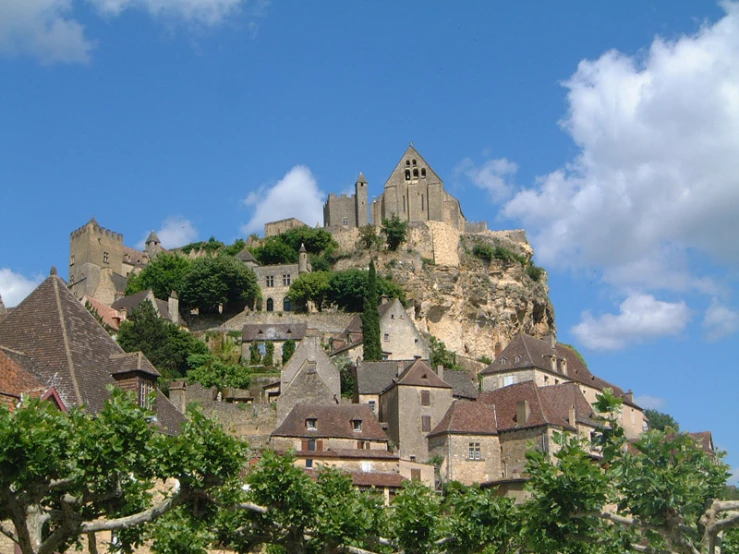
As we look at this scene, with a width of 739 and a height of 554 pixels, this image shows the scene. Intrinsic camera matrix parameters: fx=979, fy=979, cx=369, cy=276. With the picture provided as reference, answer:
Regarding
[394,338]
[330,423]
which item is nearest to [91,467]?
[330,423]

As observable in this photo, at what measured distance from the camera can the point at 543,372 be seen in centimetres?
7212

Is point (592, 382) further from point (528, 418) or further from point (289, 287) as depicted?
point (289, 287)

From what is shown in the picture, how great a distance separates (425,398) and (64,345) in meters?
39.5

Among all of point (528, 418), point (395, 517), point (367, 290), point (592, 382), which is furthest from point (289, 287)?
point (395, 517)

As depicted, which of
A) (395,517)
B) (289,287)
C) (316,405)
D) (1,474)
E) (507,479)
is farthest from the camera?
(289,287)

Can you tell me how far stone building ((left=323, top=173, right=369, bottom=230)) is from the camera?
101375mm

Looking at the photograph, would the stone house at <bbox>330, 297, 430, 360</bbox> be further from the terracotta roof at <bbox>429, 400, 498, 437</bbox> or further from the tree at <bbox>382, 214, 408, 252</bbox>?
the terracotta roof at <bbox>429, 400, 498, 437</bbox>

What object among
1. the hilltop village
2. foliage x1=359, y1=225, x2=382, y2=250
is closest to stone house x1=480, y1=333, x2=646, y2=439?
the hilltop village

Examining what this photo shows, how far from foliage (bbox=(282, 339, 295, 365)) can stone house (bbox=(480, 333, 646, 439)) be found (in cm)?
1500

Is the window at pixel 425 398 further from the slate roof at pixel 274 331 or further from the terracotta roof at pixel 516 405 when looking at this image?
the slate roof at pixel 274 331

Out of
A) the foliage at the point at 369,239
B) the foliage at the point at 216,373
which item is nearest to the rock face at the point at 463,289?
the foliage at the point at 369,239

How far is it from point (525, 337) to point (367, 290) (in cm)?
1358

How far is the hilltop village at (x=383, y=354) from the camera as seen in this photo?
25375 mm

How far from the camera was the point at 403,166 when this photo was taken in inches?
3989
